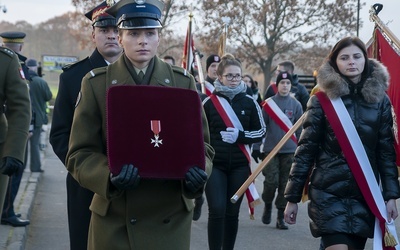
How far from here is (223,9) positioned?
1448 inches

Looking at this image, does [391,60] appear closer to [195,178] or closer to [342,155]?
[342,155]

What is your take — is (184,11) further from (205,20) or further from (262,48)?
(262,48)

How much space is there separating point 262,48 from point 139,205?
112 ft

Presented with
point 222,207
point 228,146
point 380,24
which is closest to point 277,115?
point 228,146

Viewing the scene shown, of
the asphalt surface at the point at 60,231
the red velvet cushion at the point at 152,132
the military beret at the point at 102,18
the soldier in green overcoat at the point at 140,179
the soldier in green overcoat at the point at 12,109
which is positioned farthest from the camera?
the asphalt surface at the point at 60,231

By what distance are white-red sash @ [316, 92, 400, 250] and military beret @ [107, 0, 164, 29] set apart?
5.22ft

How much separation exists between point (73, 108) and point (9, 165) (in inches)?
28.7

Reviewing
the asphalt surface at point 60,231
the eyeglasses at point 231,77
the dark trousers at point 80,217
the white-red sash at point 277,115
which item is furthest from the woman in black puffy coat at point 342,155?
the white-red sash at point 277,115

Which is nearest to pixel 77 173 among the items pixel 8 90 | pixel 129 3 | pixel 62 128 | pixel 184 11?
pixel 129 3

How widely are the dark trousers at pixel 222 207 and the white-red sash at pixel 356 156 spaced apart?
8.01 feet

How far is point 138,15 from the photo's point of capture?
4.09 metres

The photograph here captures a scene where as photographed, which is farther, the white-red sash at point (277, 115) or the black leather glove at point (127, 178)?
the white-red sash at point (277, 115)

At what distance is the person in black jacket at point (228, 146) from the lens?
25.1 feet

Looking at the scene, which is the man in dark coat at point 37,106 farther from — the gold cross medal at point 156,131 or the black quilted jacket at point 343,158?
the gold cross medal at point 156,131
